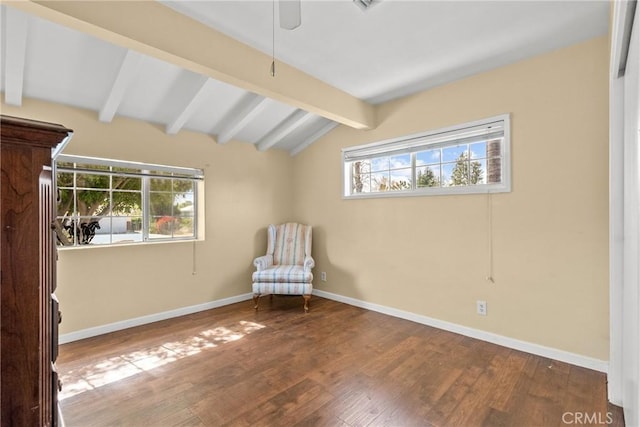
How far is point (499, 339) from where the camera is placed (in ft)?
8.66

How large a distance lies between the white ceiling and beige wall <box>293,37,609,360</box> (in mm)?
231

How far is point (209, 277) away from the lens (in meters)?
3.70

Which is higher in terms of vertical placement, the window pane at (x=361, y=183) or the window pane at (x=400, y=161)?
the window pane at (x=400, y=161)

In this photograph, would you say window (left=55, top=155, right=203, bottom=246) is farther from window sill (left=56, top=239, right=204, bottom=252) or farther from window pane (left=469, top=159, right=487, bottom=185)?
window pane (left=469, top=159, right=487, bottom=185)

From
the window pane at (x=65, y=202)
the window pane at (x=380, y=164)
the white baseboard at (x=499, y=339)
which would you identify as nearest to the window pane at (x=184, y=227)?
the window pane at (x=65, y=202)

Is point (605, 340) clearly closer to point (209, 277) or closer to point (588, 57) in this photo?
point (588, 57)

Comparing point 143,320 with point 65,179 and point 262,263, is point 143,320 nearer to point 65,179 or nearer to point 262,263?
point 262,263

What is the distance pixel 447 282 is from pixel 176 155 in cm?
327

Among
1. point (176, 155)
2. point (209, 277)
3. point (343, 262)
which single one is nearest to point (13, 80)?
point (176, 155)

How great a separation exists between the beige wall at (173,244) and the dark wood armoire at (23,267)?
8.15ft

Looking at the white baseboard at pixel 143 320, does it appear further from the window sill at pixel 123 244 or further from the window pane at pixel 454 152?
the window pane at pixel 454 152

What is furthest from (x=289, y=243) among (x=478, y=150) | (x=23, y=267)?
(x=23, y=267)

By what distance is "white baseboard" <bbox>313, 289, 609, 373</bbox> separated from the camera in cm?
224

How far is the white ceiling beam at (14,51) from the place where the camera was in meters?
1.76
